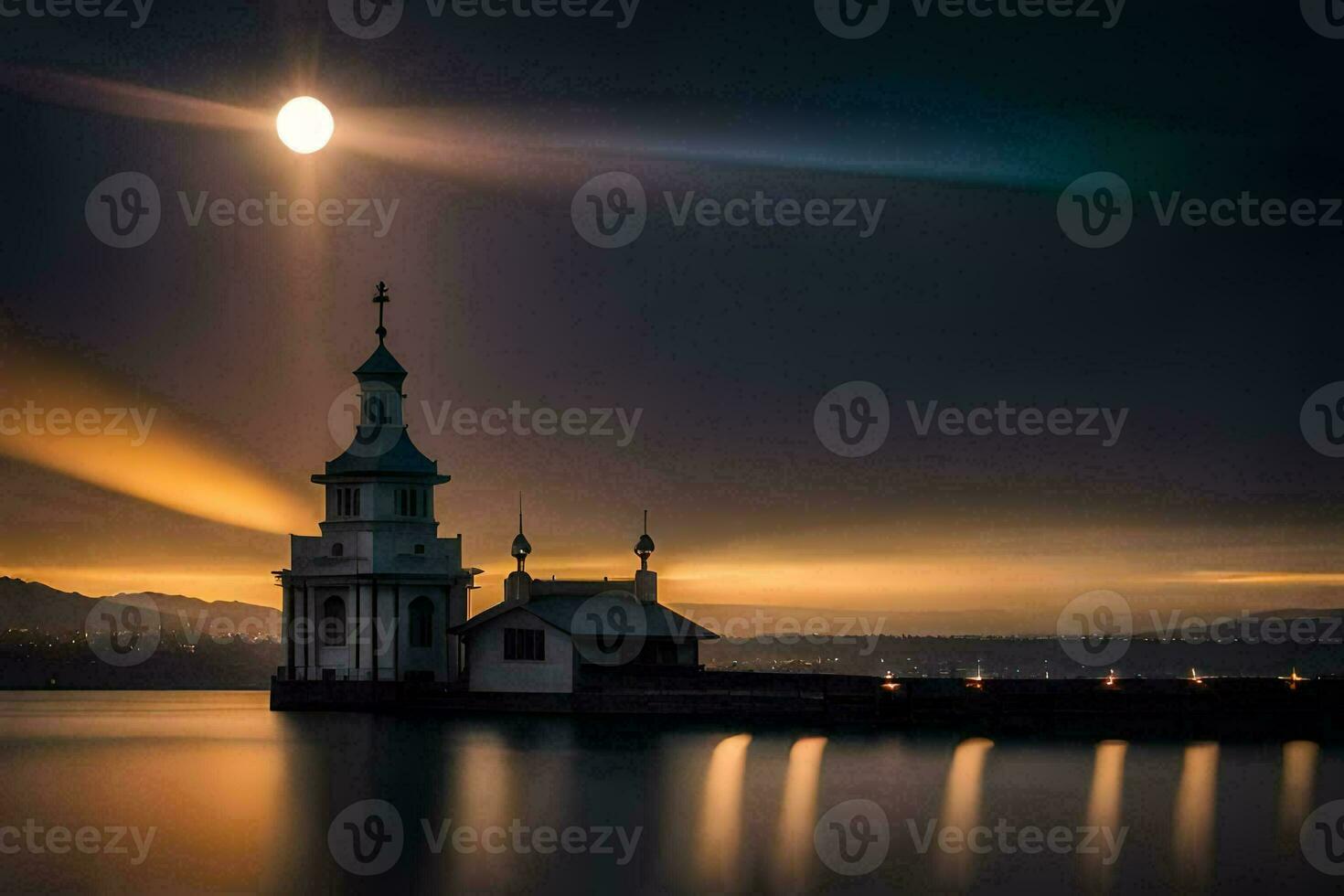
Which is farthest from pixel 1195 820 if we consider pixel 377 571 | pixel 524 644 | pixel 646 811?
pixel 377 571

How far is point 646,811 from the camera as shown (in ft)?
142

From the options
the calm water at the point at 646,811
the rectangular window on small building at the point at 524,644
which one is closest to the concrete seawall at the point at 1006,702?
the rectangular window on small building at the point at 524,644

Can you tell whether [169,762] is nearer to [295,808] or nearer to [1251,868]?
[295,808]

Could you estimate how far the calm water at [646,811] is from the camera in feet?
112

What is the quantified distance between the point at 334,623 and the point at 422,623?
11.1 ft

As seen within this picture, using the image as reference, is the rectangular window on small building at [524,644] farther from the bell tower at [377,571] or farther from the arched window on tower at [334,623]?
the arched window on tower at [334,623]

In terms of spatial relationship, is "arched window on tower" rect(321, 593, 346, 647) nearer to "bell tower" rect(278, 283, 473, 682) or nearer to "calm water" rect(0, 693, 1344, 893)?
"bell tower" rect(278, 283, 473, 682)

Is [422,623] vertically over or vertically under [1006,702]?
over

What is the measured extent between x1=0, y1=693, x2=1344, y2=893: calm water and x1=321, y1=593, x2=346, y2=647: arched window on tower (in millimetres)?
10769

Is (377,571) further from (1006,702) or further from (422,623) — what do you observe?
(1006,702)

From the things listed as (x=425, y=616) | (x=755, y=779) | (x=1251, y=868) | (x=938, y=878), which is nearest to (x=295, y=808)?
(x=755, y=779)

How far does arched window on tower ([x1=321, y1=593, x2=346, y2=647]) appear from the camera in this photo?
3076 inches

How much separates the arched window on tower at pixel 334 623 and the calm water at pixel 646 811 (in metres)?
10.8

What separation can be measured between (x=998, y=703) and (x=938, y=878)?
113 ft
